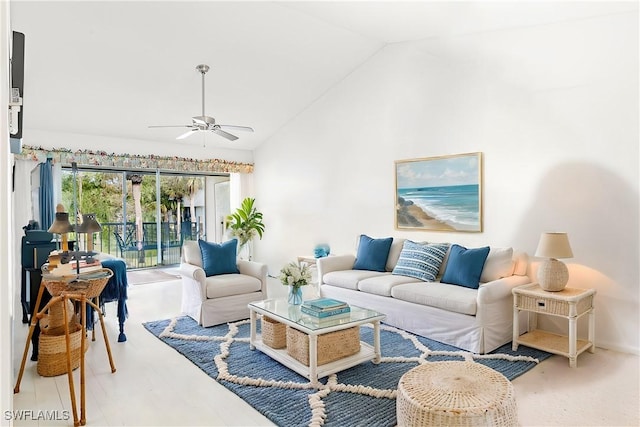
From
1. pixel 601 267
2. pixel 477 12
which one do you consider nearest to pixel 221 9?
pixel 477 12

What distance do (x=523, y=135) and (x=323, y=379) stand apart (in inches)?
117

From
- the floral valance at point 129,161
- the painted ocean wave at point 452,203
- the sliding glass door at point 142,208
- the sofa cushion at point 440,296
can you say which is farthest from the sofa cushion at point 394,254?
the sliding glass door at point 142,208

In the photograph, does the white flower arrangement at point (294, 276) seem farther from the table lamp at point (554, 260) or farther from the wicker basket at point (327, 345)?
the table lamp at point (554, 260)

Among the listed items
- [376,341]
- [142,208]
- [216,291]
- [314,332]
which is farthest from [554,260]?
[142,208]

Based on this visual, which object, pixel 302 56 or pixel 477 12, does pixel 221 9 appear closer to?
pixel 302 56

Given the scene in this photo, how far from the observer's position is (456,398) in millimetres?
1946

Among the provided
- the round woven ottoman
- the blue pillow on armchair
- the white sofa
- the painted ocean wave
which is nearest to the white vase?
the blue pillow on armchair

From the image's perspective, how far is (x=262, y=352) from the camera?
11.2ft

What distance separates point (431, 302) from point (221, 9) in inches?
133

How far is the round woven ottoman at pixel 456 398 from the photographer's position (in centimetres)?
185

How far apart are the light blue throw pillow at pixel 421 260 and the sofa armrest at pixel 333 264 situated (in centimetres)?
66

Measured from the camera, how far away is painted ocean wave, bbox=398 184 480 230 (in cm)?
440

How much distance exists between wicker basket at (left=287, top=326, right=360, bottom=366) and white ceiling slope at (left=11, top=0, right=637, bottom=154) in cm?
295

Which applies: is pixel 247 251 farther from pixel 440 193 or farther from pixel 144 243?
pixel 440 193
